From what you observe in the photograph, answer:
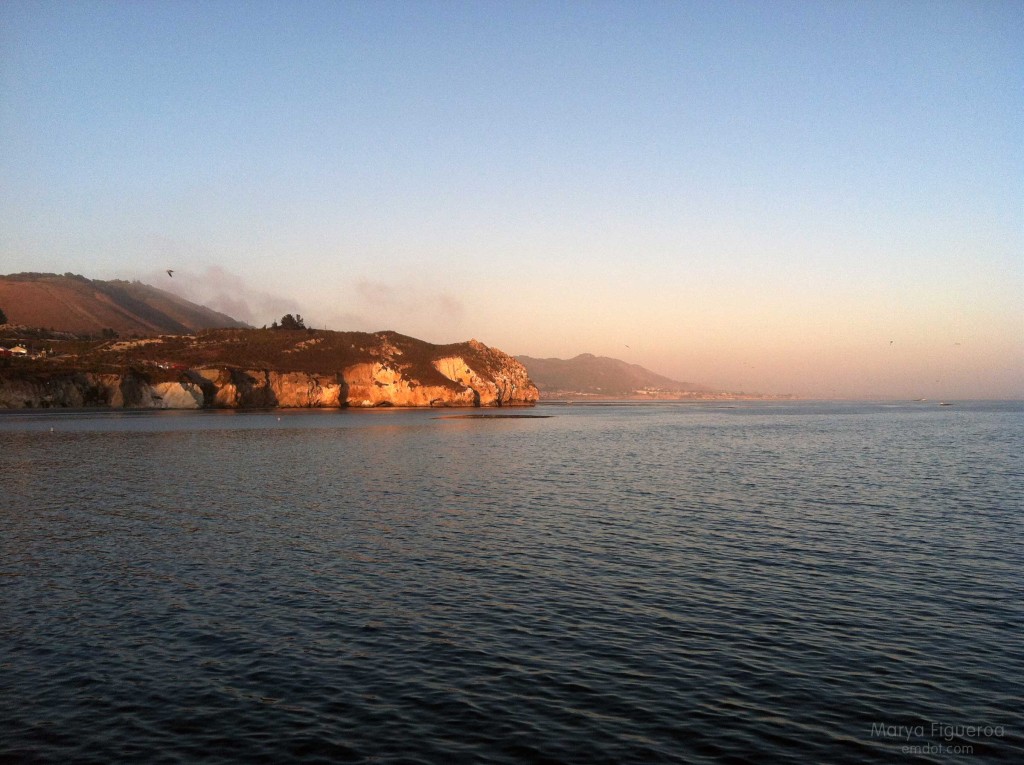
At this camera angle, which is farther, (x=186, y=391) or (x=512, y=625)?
(x=186, y=391)

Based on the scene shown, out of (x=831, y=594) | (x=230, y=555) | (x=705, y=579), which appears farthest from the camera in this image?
(x=230, y=555)

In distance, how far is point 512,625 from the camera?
18375 mm

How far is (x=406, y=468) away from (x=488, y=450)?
17834mm

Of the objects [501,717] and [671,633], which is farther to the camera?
[671,633]

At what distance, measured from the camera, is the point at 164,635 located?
17547 millimetres

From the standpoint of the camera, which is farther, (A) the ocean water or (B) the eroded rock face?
(B) the eroded rock face

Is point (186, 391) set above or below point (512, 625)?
above

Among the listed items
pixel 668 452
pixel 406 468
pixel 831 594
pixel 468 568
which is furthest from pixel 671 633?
pixel 668 452

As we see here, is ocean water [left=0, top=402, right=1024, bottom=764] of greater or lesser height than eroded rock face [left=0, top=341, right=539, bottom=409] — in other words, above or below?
below

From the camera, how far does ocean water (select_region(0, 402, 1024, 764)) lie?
12484 mm

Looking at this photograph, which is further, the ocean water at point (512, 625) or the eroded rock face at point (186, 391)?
the eroded rock face at point (186, 391)

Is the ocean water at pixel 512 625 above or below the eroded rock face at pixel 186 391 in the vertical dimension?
below

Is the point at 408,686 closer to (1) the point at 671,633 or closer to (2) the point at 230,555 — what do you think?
(1) the point at 671,633

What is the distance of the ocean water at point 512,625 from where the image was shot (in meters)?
12.5
